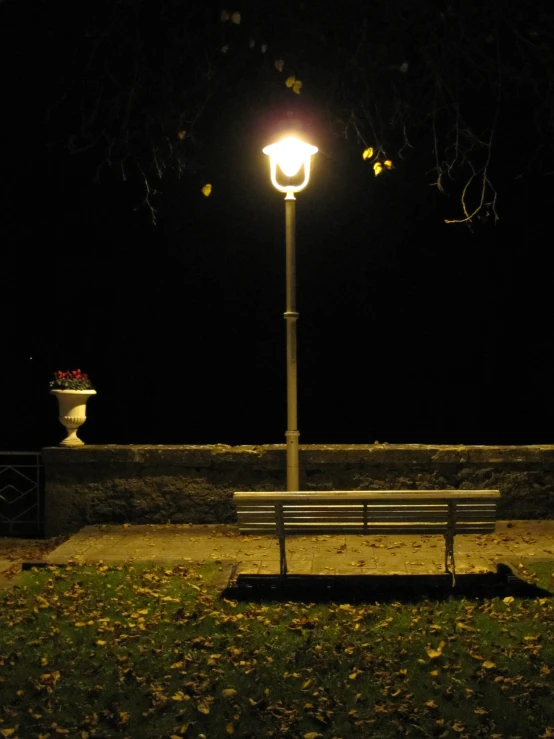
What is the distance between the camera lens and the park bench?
6.87 m

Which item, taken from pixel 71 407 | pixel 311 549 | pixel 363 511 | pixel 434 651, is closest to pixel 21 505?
pixel 71 407

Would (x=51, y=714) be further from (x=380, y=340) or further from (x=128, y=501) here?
(x=380, y=340)

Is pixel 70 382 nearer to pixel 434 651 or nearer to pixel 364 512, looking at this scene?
pixel 364 512

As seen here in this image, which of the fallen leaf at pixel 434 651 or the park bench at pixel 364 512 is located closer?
the fallen leaf at pixel 434 651

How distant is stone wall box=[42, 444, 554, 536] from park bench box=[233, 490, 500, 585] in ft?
8.13

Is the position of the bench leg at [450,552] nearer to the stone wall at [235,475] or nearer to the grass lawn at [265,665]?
the grass lawn at [265,665]

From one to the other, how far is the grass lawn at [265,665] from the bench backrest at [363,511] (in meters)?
0.61

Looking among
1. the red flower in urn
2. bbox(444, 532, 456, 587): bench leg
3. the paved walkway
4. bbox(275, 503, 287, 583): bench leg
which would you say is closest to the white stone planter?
the red flower in urn

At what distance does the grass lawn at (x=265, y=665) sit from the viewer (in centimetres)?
440

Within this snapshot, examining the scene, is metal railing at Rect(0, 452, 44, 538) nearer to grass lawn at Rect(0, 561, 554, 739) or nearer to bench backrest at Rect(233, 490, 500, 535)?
grass lawn at Rect(0, 561, 554, 739)

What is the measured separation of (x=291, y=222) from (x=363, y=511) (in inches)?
118

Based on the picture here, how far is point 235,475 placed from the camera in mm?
9562

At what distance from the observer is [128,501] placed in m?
9.63

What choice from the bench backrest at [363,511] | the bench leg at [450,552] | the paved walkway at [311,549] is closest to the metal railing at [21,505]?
the paved walkway at [311,549]
